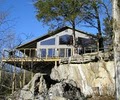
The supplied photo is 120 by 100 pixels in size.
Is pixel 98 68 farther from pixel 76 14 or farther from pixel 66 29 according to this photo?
pixel 66 29

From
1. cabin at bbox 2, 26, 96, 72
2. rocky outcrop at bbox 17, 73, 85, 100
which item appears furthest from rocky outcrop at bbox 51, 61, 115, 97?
cabin at bbox 2, 26, 96, 72

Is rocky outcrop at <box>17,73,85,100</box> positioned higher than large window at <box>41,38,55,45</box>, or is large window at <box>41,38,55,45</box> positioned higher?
large window at <box>41,38,55,45</box>

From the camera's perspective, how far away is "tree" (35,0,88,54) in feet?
92.3

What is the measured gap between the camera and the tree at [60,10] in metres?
28.1

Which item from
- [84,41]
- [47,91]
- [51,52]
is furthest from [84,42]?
[47,91]

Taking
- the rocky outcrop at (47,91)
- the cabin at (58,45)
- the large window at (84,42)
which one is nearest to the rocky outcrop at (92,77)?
the rocky outcrop at (47,91)

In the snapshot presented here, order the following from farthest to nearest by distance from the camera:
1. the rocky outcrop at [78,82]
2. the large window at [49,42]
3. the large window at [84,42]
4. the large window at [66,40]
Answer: the large window at [49,42] < the large window at [66,40] < the large window at [84,42] < the rocky outcrop at [78,82]

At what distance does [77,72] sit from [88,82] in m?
1.37

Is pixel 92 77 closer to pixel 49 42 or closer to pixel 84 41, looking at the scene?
pixel 84 41

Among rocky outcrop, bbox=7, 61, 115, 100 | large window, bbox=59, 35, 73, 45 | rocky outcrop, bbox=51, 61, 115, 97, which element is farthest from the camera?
large window, bbox=59, 35, 73, 45

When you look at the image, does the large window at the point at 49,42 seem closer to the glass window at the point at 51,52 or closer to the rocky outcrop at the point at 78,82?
the glass window at the point at 51,52

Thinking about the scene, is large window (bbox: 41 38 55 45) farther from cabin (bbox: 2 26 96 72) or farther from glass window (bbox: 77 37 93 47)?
glass window (bbox: 77 37 93 47)

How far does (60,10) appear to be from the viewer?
2856cm

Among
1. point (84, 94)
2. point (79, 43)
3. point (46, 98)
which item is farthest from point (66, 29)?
point (46, 98)
